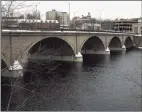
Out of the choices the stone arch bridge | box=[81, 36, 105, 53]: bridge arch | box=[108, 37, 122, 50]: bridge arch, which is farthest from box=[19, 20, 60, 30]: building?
box=[108, 37, 122, 50]: bridge arch

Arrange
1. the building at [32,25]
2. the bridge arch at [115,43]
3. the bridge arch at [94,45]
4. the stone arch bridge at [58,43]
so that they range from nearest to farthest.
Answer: the stone arch bridge at [58,43], the building at [32,25], the bridge arch at [94,45], the bridge arch at [115,43]

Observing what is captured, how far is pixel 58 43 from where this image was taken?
160 feet

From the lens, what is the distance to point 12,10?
5984 millimetres

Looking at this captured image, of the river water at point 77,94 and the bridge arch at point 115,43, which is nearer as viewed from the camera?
the river water at point 77,94

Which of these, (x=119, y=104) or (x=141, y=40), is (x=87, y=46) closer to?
(x=141, y=40)

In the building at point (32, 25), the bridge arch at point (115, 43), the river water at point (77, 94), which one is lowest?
the river water at point (77, 94)

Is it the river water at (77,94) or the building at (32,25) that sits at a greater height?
the building at (32,25)

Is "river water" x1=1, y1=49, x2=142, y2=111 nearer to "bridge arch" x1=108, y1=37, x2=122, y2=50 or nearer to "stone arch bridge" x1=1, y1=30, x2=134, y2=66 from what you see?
"stone arch bridge" x1=1, y1=30, x2=134, y2=66

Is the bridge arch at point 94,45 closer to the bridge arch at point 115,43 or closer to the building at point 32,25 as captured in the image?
the building at point 32,25

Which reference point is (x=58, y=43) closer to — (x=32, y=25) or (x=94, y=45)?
(x=32, y=25)

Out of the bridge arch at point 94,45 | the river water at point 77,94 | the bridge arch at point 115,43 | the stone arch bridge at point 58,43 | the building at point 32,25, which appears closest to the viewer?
the river water at point 77,94

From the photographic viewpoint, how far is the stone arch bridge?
29156 mm

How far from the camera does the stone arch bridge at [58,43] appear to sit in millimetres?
29156

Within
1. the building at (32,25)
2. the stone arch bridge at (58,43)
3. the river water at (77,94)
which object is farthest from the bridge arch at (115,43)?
the river water at (77,94)
